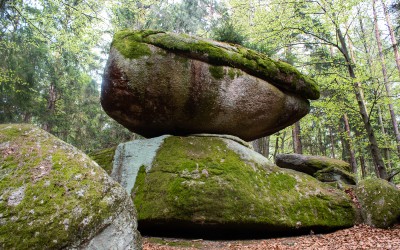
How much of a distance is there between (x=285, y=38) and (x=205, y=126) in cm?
624

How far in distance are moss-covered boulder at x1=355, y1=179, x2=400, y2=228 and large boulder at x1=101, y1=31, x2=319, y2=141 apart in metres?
3.20

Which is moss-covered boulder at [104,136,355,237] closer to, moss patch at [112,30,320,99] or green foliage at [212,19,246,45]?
moss patch at [112,30,320,99]

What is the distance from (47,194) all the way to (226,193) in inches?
157

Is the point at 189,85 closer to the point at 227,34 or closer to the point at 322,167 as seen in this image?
the point at 227,34

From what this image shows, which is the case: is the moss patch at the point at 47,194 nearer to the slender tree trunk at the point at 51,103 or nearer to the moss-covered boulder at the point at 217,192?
the moss-covered boulder at the point at 217,192

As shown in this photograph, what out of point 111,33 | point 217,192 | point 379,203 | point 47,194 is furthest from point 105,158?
point 111,33

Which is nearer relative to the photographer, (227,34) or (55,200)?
(55,200)

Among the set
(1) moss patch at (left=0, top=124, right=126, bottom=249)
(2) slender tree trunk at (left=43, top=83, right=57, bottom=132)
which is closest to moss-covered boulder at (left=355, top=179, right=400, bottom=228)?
(1) moss patch at (left=0, top=124, right=126, bottom=249)

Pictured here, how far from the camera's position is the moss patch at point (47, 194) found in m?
2.83

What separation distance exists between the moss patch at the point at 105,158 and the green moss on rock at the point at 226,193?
1087 mm

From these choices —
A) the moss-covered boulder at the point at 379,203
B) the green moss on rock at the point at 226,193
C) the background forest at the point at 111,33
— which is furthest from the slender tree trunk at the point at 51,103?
the moss-covered boulder at the point at 379,203

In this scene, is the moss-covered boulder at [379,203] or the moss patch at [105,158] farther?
the moss patch at [105,158]

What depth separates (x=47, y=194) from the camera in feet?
10.2

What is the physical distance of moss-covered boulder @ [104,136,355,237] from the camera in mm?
5992
